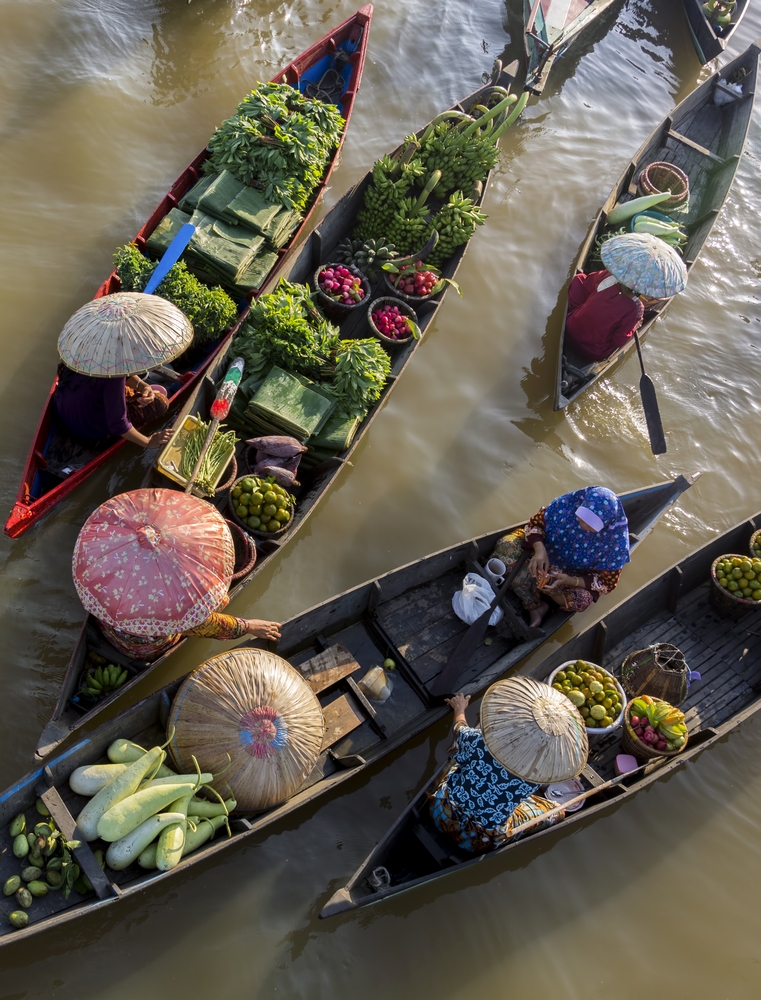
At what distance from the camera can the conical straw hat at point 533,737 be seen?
3.76 meters

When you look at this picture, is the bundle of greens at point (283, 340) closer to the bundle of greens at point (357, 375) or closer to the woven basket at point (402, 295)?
the bundle of greens at point (357, 375)

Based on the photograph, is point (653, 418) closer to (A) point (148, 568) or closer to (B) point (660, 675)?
(B) point (660, 675)

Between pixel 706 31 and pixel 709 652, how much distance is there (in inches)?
485

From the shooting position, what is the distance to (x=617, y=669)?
663 cm

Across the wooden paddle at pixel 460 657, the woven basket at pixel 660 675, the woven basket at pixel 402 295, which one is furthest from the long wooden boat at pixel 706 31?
the wooden paddle at pixel 460 657

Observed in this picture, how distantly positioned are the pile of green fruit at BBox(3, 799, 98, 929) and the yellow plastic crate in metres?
2.51

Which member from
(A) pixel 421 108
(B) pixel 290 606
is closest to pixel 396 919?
(B) pixel 290 606

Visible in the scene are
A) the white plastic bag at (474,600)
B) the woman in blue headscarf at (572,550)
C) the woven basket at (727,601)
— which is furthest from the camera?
the woven basket at (727,601)

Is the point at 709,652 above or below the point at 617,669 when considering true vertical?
above

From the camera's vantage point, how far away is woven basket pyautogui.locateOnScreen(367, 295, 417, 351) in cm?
732

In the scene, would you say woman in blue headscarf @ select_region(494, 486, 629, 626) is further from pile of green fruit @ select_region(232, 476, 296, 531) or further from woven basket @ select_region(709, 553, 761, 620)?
pile of green fruit @ select_region(232, 476, 296, 531)

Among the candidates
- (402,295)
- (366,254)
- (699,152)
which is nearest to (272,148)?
(366,254)

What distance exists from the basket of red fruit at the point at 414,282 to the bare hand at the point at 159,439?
3211 millimetres

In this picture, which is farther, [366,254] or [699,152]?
[699,152]
